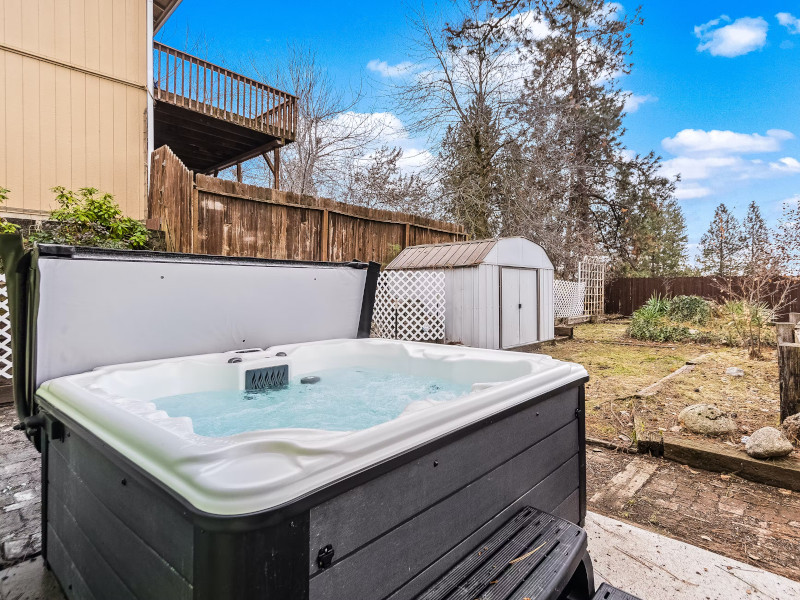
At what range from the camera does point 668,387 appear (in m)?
4.25

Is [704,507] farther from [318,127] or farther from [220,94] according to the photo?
[318,127]

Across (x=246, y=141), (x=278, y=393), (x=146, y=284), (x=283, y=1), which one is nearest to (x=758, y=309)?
(x=278, y=393)

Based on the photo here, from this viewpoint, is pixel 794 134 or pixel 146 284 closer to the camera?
pixel 146 284

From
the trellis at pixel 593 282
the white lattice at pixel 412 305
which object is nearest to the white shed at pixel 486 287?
the white lattice at pixel 412 305

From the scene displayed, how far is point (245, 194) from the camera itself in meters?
4.90


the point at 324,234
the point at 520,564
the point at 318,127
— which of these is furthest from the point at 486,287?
the point at 318,127

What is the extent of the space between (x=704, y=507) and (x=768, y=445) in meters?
0.67

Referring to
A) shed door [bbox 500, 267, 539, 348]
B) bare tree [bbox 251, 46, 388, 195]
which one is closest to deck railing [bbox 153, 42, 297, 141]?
bare tree [bbox 251, 46, 388, 195]

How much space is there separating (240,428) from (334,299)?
4.13 ft

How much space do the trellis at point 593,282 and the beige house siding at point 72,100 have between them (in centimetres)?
1013

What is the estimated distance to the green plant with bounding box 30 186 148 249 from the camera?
4.33m

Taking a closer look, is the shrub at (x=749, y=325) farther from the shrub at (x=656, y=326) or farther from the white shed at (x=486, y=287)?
the white shed at (x=486, y=287)

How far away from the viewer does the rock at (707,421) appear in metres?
2.89

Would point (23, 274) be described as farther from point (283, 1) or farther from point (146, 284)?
point (283, 1)
